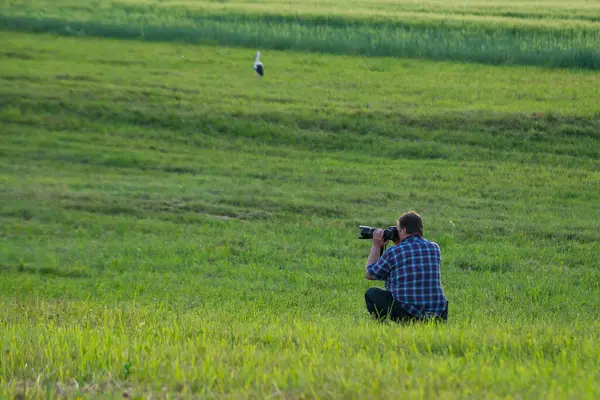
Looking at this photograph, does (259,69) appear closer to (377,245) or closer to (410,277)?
(377,245)

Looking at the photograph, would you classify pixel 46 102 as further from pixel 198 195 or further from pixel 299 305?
pixel 299 305

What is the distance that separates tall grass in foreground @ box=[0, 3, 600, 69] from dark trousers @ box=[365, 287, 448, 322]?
22937 millimetres

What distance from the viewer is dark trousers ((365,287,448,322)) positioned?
772cm

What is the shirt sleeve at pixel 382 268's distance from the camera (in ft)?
25.4

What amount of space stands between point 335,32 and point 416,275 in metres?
26.1

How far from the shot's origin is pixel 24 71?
87.7 ft

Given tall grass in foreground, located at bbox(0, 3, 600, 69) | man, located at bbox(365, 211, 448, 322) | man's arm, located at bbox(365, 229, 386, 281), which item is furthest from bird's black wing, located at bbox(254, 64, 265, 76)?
man, located at bbox(365, 211, 448, 322)

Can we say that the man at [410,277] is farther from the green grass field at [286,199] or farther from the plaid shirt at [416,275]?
the green grass field at [286,199]

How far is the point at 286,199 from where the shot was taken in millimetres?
16578

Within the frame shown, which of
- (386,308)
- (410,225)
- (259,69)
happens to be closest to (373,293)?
(386,308)

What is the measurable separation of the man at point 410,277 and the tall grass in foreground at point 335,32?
22842 millimetres

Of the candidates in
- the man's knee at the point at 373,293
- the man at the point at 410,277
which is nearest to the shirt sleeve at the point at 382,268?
the man at the point at 410,277

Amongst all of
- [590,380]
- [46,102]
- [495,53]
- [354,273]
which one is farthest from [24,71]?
[590,380]

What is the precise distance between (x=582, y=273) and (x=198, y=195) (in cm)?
757
